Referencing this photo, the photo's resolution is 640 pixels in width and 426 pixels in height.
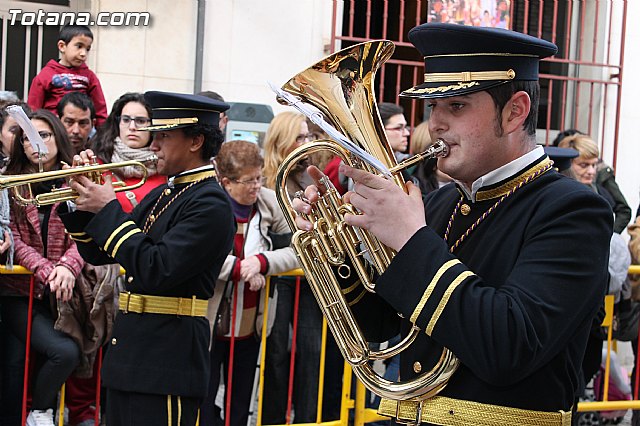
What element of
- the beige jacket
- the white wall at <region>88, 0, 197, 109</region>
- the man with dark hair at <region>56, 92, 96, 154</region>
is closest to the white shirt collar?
the beige jacket

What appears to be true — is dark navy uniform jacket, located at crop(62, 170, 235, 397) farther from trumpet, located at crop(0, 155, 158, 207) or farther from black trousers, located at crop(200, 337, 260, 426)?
black trousers, located at crop(200, 337, 260, 426)

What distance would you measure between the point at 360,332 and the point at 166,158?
1797 mm

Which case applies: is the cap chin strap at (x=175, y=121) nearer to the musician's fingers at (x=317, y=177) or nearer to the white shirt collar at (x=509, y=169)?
the musician's fingers at (x=317, y=177)

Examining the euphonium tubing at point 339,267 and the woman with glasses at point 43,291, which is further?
the woman with glasses at point 43,291

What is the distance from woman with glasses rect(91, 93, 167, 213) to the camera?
5.40 meters

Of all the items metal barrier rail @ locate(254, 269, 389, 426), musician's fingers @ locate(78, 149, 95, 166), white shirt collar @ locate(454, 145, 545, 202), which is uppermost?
white shirt collar @ locate(454, 145, 545, 202)

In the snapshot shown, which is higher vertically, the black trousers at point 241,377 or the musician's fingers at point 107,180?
the musician's fingers at point 107,180

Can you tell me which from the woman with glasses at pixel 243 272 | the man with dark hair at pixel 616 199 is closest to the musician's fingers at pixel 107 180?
the woman with glasses at pixel 243 272

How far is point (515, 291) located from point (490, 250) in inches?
7.9

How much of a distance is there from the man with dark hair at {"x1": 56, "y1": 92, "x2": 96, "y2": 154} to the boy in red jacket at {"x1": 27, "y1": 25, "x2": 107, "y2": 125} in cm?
49

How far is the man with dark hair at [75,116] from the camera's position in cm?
610

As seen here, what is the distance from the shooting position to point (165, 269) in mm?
3777

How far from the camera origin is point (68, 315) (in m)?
4.88

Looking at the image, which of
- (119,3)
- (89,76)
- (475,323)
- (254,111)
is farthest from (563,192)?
(119,3)
